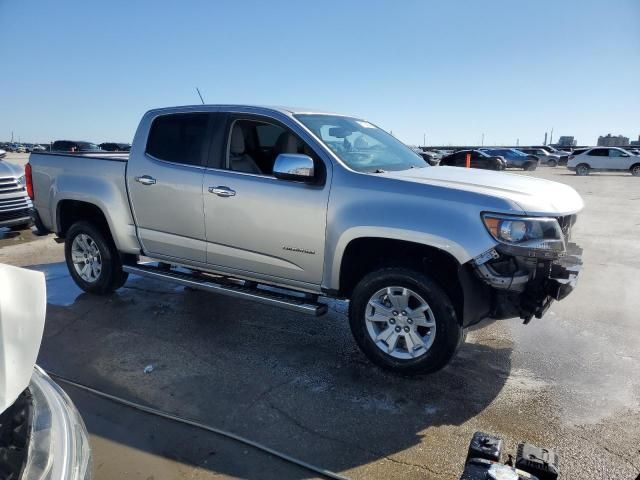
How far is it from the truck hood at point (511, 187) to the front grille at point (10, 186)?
7452 mm

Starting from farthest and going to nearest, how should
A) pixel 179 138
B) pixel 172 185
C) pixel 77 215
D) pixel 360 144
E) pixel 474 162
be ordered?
pixel 474 162 → pixel 77 215 → pixel 179 138 → pixel 172 185 → pixel 360 144

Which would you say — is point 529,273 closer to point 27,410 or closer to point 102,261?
point 27,410

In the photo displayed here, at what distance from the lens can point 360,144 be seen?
437cm

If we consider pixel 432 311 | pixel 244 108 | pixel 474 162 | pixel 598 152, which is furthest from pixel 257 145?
pixel 598 152

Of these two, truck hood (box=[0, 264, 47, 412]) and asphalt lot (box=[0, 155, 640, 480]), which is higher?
truck hood (box=[0, 264, 47, 412])

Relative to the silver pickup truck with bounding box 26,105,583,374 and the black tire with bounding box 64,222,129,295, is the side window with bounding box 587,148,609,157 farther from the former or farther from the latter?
the black tire with bounding box 64,222,129,295

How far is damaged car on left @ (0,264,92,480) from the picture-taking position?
4.56 feet

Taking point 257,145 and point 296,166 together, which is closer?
point 296,166

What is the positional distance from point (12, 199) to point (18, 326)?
8312 mm

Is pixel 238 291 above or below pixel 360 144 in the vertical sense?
below

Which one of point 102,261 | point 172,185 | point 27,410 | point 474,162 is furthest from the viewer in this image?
point 474,162

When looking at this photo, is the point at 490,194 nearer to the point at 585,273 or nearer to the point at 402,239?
the point at 402,239

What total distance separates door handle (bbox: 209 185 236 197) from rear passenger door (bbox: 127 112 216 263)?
17cm

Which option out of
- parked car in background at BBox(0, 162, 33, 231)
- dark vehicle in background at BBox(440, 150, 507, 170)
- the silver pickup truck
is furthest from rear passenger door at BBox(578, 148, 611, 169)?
parked car in background at BBox(0, 162, 33, 231)
